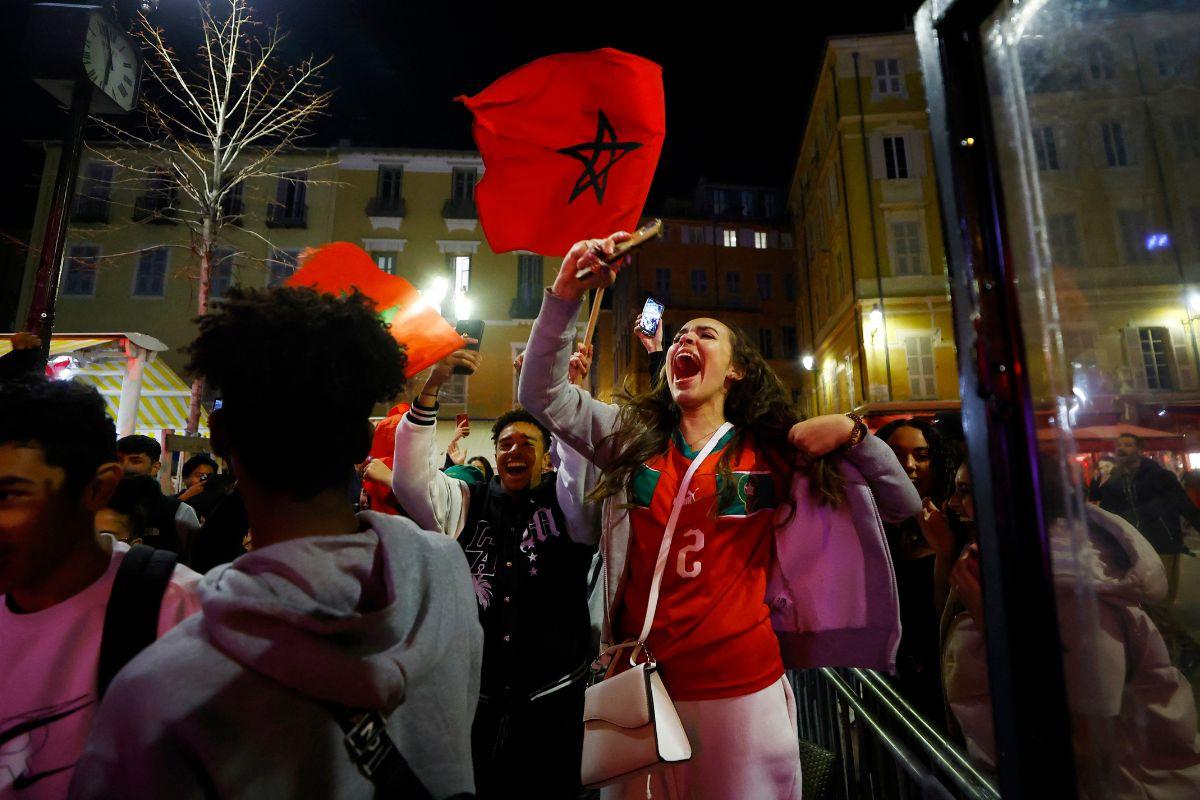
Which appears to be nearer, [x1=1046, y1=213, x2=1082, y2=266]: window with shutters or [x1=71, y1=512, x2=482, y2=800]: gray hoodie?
[x1=71, y1=512, x2=482, y2=800]: gray hoodie

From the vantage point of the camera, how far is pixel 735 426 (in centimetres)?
273

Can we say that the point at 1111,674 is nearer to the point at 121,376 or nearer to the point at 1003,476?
the point at 1003,476

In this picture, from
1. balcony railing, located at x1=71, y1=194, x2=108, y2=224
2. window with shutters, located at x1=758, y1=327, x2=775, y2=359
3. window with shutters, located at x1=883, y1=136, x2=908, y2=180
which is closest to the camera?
balcony railing, located at x1=71, y1=194, x2=108, y2=224

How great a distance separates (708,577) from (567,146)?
2783 mm

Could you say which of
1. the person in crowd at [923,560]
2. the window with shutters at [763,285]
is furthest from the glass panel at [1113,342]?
the window with shutters at [763,285]

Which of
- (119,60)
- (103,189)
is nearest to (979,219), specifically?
(119,60)

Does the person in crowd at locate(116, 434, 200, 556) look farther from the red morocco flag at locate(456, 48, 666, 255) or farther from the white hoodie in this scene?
the white hoodie

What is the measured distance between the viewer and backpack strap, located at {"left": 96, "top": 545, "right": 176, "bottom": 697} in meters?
1.51

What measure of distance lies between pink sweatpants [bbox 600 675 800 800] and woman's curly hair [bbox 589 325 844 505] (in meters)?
0.71

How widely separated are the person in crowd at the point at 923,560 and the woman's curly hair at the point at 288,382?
8.48 feet

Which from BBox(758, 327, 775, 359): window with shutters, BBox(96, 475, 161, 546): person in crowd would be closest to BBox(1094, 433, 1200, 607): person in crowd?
BBox(96, 475, 161, 546): person in crowd

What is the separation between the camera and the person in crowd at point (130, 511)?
3.05 metres

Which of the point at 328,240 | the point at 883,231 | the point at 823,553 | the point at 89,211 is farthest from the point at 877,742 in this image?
the point at 89,211

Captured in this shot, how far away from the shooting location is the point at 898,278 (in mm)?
24047
